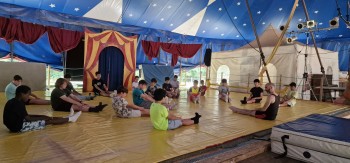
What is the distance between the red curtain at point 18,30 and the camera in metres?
7.59

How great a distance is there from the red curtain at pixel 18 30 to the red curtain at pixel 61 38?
0.33 m


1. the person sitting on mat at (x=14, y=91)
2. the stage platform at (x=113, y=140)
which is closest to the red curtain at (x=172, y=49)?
the person sitting on mat at (x=14, y=91)

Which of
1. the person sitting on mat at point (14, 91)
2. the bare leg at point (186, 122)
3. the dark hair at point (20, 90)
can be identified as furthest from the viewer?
the person sitting on mat at point (14, 91)

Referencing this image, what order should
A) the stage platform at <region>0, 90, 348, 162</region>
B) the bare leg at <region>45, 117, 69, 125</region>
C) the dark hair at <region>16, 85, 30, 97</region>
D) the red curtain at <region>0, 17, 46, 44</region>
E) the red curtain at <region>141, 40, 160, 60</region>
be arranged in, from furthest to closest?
the red curtain at <region>141, 40, 160, 60</region> → the red curtain at <region>0, 17, 46, 44</region> → the bare leg at <region>45, 117, 69, 125</region> → the dark hair at <region>16, 85, 30, 97</region> → the stage platform at <region>0, 90, 348, 162</region>

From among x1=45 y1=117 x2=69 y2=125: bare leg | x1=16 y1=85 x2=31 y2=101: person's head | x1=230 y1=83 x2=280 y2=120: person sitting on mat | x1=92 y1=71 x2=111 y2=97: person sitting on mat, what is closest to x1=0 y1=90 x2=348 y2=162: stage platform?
x1=45 y1=117 x2=69 y2=125: bare leg

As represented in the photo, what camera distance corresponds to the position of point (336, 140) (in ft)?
8.64

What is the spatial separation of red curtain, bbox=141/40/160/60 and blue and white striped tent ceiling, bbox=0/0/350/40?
129 centimetres

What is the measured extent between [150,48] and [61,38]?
13.5ft

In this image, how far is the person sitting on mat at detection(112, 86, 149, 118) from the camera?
13.9 feet

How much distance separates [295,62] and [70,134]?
10.1m

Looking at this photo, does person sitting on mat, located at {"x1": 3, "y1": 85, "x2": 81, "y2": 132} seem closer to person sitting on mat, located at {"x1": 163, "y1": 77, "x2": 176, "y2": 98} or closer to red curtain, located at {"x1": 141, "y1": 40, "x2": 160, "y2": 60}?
person sitting on mat, located at {"x1": 163, "y1": 77, "x2": 176, "y2": 98}

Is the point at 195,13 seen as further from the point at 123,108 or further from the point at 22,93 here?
the point at 22,93

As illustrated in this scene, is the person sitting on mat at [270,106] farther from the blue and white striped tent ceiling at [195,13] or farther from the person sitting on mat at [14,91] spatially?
the blue and white striped tent ceiling at [195,13]

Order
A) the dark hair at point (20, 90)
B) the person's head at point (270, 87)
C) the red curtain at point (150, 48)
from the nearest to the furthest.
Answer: the dark hair at point (20, 90) → the person's head at point (270, 87) → the red curtain at point (150, 48)
